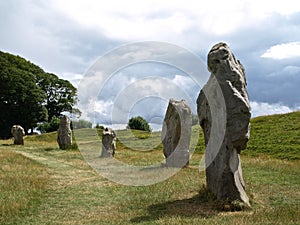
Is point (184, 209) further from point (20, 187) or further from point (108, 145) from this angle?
point (108, 145)

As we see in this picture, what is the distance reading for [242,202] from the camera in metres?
11.2

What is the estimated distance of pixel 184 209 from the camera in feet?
37.0

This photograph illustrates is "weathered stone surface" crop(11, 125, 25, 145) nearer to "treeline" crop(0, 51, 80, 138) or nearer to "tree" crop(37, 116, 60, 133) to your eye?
"treeline" crop(0, 51, 80, 138)

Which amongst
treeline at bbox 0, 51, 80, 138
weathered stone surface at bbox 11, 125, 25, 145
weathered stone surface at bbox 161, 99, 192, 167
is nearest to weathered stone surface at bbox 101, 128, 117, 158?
weathered stone surface at bbox 161, 99, 192, 167

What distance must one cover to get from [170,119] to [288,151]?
1053 centimetres

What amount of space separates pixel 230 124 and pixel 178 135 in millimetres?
9942

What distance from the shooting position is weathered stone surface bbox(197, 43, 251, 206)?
11.3m

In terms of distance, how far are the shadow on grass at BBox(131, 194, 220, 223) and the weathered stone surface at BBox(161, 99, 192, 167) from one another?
8222 millimetres

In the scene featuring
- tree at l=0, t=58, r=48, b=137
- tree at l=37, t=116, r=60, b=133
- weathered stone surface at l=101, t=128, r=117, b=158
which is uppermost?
tree at l=0, t=58, r=48, b=137

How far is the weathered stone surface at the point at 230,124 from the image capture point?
1132cm

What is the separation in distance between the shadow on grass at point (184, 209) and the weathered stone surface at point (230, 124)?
471 millimetres

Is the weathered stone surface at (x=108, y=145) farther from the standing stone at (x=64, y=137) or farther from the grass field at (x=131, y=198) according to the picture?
the standing stone at (x=64, y=137)

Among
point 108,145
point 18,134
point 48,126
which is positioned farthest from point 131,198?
point 48,126

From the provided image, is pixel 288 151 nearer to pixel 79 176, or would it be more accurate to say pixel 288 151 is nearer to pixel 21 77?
pixel 79 176
